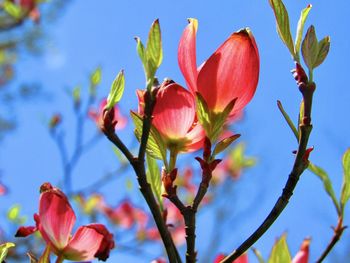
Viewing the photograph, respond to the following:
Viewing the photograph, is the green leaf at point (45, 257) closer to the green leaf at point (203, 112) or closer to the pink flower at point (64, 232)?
the pink flower at point (64, 232)

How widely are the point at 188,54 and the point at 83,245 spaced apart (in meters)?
0.20

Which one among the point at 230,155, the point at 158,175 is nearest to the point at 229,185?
the point at 230,155

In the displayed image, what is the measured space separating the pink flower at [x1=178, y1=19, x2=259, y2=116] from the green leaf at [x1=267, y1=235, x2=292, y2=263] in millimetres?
184

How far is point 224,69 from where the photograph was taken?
446 mm

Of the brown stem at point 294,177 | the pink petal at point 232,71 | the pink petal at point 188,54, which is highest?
the pink petal at point 188,54

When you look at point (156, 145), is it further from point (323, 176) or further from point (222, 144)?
point (323, 176)

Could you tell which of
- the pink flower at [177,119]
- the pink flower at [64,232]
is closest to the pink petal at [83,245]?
the pink flower at [64,232]

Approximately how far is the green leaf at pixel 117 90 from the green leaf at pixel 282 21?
0.44 ft

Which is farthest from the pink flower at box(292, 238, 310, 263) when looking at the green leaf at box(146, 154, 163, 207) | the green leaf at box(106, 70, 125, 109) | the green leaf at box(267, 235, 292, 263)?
the green leaf at box(106, 70, 125, 109)

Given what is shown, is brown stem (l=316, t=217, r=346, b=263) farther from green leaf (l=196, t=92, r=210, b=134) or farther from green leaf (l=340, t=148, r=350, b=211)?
green leaf (l=196, t=92, r=210, b=134)

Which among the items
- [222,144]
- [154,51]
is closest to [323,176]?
[222,144]

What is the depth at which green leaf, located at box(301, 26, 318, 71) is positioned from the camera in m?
0.43

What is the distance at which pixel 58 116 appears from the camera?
6.94 feet

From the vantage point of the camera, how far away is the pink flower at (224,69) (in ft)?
1.45
